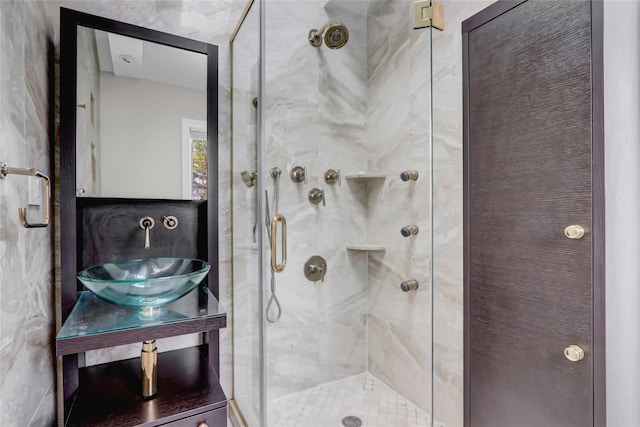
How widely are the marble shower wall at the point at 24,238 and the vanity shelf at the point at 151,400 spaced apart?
0.16 m

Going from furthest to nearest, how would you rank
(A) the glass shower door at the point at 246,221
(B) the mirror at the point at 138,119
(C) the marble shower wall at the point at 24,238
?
1. (A) the glass shower door at the point at 246,221
2. (B) the mirror at the point at 138,119
3. (C) the marble shower wall at the point at 24,238

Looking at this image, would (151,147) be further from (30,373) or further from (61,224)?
(30,373)

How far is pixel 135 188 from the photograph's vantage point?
1492 millimetres

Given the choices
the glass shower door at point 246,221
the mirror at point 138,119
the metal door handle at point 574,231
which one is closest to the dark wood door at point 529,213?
the metal door handle at point 574,231

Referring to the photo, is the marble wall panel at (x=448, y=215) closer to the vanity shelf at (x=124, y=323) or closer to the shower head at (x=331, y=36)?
the shower head at (x=331, y=36)

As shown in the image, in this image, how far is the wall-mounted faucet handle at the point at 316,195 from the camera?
4.52 feet

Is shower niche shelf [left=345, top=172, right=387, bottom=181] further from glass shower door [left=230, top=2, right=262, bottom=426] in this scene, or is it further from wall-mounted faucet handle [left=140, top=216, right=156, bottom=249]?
wall-mounted faucet handle [left=140, top=216, right=156, bottom=249]

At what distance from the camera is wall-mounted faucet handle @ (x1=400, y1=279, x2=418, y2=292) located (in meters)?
1.45

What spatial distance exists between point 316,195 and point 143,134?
0.85 metres

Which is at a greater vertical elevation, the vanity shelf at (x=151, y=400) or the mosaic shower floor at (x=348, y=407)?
the vanity shelf at (x=151, y=400)

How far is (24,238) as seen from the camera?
1058mm

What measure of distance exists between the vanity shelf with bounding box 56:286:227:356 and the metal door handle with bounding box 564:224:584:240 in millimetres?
1282

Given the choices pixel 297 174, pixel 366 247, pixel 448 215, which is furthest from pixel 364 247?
pixel 448 215

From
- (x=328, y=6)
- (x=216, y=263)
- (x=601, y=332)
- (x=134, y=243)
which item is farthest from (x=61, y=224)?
(x=601, y=332)
